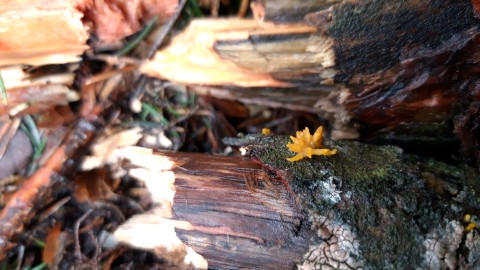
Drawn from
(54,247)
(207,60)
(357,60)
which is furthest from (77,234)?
(357,60)

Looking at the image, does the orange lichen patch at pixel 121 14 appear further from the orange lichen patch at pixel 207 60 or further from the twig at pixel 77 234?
the twig at pixel 77 234

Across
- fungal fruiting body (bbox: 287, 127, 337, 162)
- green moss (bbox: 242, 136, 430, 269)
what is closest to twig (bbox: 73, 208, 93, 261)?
green moss (bbox: 242, 136, 430, 269)

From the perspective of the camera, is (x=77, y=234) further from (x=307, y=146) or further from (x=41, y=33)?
(x=307, y=146)

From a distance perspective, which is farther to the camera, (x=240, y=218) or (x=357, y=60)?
(x=357, y=60)

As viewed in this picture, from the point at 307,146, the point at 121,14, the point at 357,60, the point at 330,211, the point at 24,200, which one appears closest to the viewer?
the point at 330,211

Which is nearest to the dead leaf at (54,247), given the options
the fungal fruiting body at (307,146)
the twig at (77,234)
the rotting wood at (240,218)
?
the twig at (77,234)

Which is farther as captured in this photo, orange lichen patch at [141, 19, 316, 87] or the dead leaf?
the dead leaf

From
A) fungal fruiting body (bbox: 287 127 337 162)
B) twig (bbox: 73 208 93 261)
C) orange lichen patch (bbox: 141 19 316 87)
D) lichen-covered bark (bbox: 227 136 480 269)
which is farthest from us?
twig (bbox: 73 208 93 261)

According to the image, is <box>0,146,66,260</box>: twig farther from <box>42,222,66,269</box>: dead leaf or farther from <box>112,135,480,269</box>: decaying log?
<box>112,135,480,269</box>: decaying log
